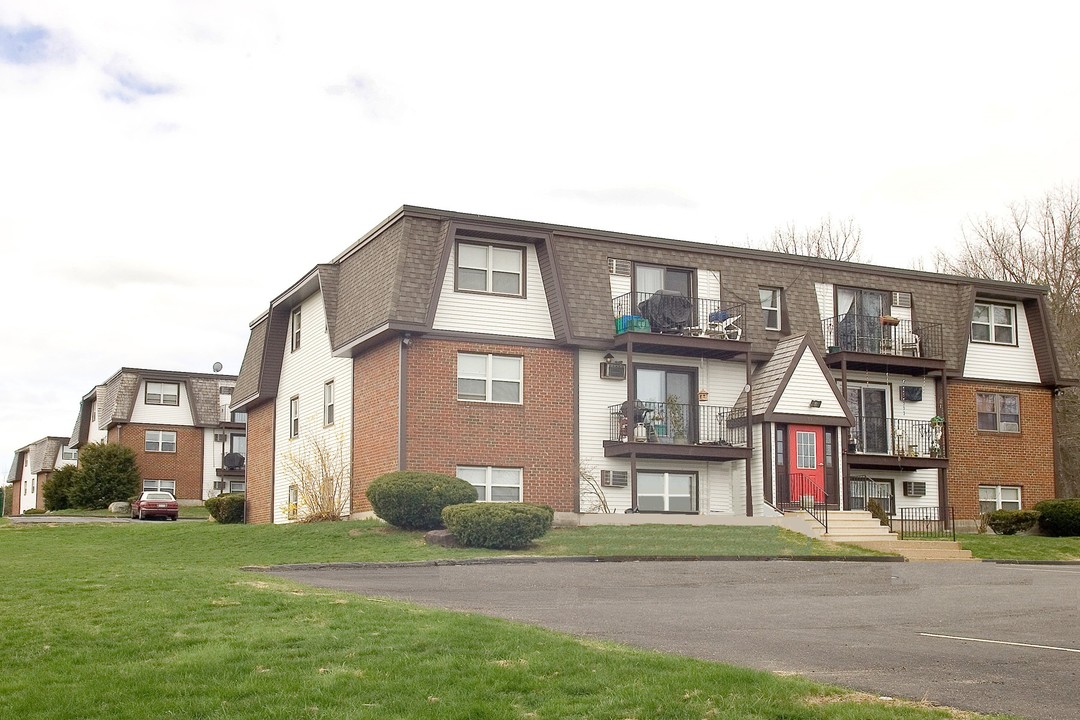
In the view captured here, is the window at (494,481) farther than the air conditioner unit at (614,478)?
No

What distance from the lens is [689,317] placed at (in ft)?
97.8

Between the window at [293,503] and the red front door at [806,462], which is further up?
the red front door at [806,462]

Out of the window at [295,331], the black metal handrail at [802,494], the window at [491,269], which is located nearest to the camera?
the window at [491,269]

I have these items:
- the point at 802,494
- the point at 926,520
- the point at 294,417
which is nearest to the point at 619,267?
the point at 802,494

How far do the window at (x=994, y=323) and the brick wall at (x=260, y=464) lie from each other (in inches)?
835

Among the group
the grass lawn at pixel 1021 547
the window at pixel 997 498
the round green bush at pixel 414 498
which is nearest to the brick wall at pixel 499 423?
the round green bush at pixel 414 498

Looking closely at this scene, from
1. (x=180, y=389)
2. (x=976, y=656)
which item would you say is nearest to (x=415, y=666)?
(x=976, y=656)

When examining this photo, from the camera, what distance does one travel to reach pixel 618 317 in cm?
2922

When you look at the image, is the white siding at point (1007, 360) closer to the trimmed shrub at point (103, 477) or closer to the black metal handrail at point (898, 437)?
the black metal handrail at point (898, 437)

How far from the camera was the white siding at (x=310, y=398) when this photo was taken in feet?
100

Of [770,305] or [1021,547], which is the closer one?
[1021,547]

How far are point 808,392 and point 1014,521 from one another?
22.5ft

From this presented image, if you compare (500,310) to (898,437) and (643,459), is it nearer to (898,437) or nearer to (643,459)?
(643,459)

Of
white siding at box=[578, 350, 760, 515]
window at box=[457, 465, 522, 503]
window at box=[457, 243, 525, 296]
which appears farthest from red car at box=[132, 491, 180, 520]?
white siding at box=[578, 350, 760, 515]
